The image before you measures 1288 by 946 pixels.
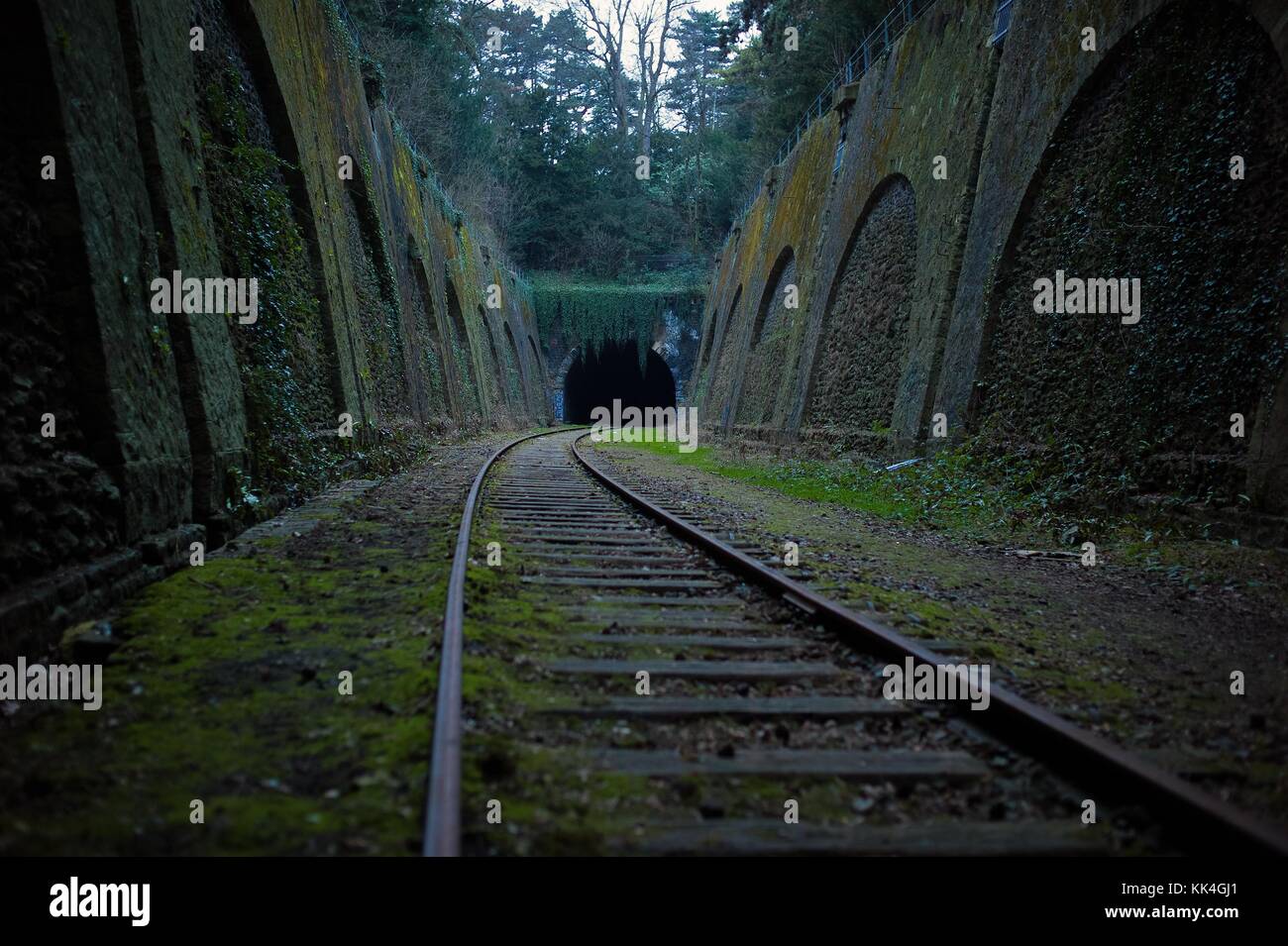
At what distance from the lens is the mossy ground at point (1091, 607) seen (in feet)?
11.8

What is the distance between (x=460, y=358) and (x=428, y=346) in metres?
5.59

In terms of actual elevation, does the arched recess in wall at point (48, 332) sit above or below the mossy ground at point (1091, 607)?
above

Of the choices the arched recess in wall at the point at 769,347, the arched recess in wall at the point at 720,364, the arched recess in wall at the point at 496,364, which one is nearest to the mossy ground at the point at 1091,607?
the arched recess in wall at the point at 769,347

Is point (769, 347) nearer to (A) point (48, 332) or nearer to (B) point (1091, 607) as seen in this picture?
(B) point (1091, 607)

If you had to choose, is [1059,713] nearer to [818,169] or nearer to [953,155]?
[953,155]

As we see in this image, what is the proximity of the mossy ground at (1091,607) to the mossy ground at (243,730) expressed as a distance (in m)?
2.86

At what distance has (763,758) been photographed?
317 centimetres

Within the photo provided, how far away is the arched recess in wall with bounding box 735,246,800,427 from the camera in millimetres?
22953

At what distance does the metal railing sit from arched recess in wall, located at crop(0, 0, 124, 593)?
15999mm

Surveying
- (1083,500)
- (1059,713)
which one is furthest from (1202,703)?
(1083,500)

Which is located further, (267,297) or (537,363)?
(537,363)

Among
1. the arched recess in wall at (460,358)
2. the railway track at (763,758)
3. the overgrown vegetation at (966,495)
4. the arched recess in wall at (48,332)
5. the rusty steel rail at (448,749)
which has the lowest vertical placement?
the railway track at (763,758)

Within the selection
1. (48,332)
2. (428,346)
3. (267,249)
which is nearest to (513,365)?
(428,346)

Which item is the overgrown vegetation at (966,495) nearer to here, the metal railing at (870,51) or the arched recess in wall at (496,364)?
the metal railing at (870,51)
